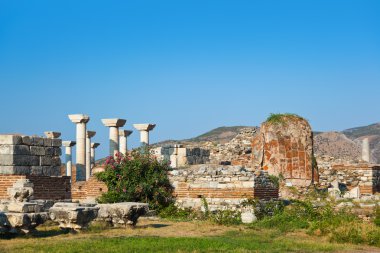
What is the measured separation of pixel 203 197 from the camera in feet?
68.9

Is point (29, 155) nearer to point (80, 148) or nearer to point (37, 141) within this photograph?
point (37, 141)

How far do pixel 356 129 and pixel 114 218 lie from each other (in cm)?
9796

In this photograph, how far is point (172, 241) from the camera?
1405cm

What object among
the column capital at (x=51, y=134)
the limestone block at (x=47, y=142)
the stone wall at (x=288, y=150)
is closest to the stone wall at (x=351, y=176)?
the stone wall at (x=288, y=150)

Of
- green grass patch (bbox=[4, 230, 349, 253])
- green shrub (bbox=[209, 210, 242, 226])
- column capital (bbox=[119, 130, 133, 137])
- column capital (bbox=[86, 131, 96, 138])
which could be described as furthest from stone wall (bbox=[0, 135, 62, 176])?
column capital (bbox=[86, 131, 96, 138])

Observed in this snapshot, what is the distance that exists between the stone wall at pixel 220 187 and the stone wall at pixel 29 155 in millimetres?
4028

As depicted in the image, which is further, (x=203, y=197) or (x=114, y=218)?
(x=203, y=197)

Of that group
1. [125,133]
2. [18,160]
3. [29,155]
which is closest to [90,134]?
[125,133]

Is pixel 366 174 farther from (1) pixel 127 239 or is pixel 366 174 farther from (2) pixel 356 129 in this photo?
(2) pixel 356 129

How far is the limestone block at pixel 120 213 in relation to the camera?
55.8 feet

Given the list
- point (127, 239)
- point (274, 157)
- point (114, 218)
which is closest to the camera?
point (127, 239)

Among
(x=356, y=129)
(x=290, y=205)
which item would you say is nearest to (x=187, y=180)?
(x=290, y=205)

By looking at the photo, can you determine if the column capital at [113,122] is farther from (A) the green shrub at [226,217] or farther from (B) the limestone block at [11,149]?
(B) the limestone block at [11,149]

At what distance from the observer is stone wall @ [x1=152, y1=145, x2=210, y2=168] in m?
29.9
